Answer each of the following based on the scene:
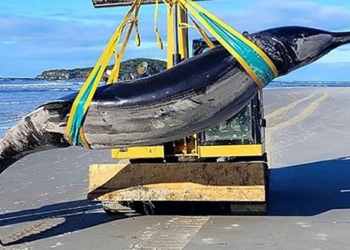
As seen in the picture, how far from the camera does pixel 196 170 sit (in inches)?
317

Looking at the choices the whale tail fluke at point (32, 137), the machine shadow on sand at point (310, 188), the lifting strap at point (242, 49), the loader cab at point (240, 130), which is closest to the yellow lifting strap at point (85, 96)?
the whale tail fluke at point (32, 137)

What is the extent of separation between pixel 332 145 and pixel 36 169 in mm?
6236

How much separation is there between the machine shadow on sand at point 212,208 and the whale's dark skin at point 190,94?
2.74 m

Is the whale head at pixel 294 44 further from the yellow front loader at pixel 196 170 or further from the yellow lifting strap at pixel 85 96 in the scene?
the yellow front loader at pixel 196 170

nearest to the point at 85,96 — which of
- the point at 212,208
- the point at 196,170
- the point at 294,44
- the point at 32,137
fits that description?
the point at 32,137

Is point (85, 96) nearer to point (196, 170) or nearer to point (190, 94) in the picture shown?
point (190, 94)

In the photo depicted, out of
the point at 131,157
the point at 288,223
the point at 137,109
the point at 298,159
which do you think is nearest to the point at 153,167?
the point at 131,157

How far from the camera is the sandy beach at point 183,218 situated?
278 inches

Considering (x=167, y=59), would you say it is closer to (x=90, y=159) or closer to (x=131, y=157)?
(x=131, y=157)

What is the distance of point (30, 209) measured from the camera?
9133 mm

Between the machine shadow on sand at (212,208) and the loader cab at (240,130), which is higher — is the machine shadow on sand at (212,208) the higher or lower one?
the lower one

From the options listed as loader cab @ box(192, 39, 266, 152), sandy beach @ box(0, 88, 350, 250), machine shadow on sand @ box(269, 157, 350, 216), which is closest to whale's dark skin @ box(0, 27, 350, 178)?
sandy beach @ box(0, 88, 350, 250)

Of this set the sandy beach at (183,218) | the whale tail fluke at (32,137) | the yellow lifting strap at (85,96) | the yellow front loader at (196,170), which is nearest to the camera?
the yellow lifting strap at (85,96)

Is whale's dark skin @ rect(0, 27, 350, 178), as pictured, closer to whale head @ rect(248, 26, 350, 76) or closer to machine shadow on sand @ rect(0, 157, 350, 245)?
whale head @ rect(248, 26, 350, 76)
